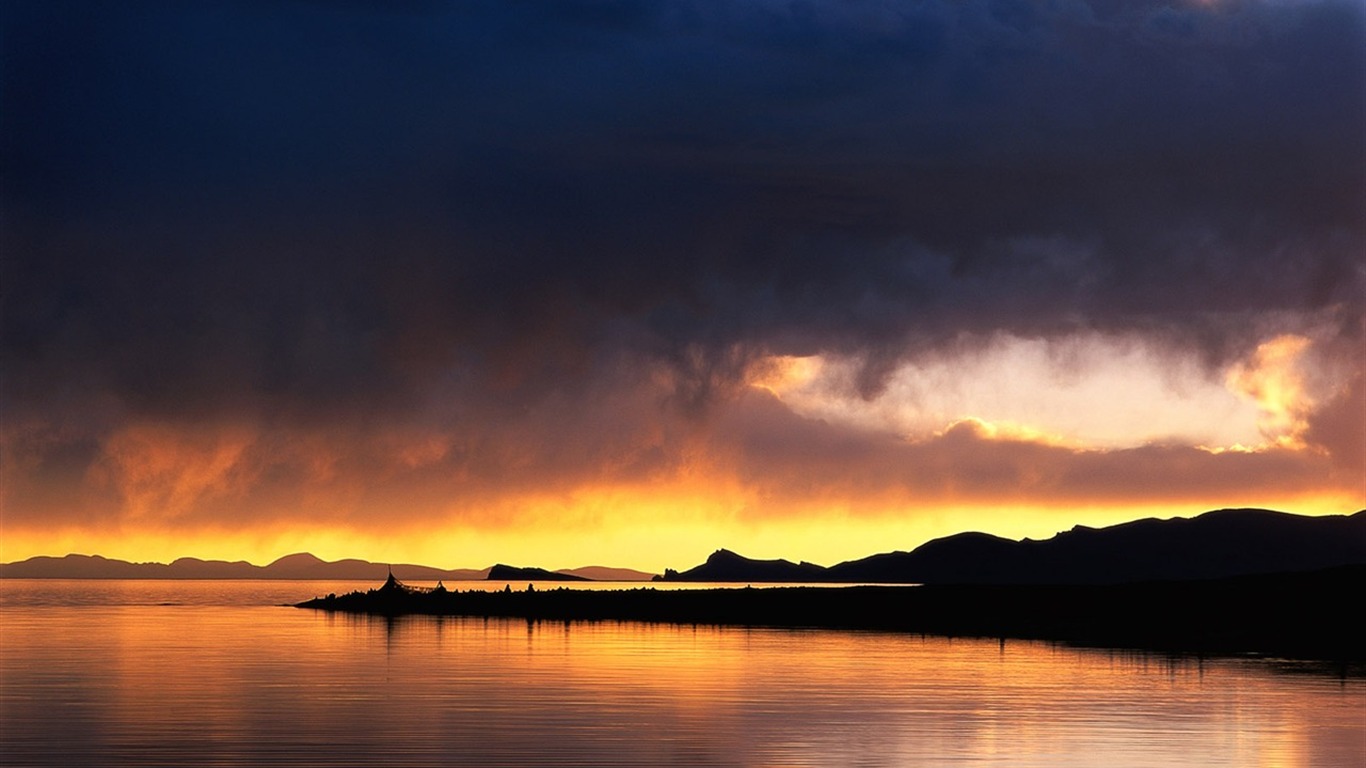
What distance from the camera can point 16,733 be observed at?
164ft

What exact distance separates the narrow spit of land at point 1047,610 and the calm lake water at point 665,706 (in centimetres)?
1596

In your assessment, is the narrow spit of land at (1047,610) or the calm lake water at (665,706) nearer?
the calm lake water at (665,706)

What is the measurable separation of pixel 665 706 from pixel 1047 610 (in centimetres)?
9486

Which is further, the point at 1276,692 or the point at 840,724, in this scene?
the point at 1276,692

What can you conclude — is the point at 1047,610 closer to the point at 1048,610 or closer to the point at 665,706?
the point at 1048,610

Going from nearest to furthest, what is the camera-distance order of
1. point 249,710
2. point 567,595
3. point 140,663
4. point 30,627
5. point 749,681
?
point 249,710, point 749,681, point 140,663, point 30,627, point 567,595

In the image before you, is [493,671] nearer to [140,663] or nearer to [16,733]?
[140,663]

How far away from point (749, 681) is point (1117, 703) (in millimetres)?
17302

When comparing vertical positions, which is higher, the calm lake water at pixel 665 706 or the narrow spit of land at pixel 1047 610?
the narrow spit of land at pixel 1047 610

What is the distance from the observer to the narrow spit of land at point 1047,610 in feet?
360

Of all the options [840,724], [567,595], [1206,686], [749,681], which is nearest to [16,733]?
[840,724]

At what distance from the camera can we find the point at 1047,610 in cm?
14588

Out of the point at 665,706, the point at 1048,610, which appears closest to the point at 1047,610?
the point at 1048,610

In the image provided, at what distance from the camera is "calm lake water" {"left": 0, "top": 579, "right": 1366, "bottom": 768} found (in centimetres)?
4388
